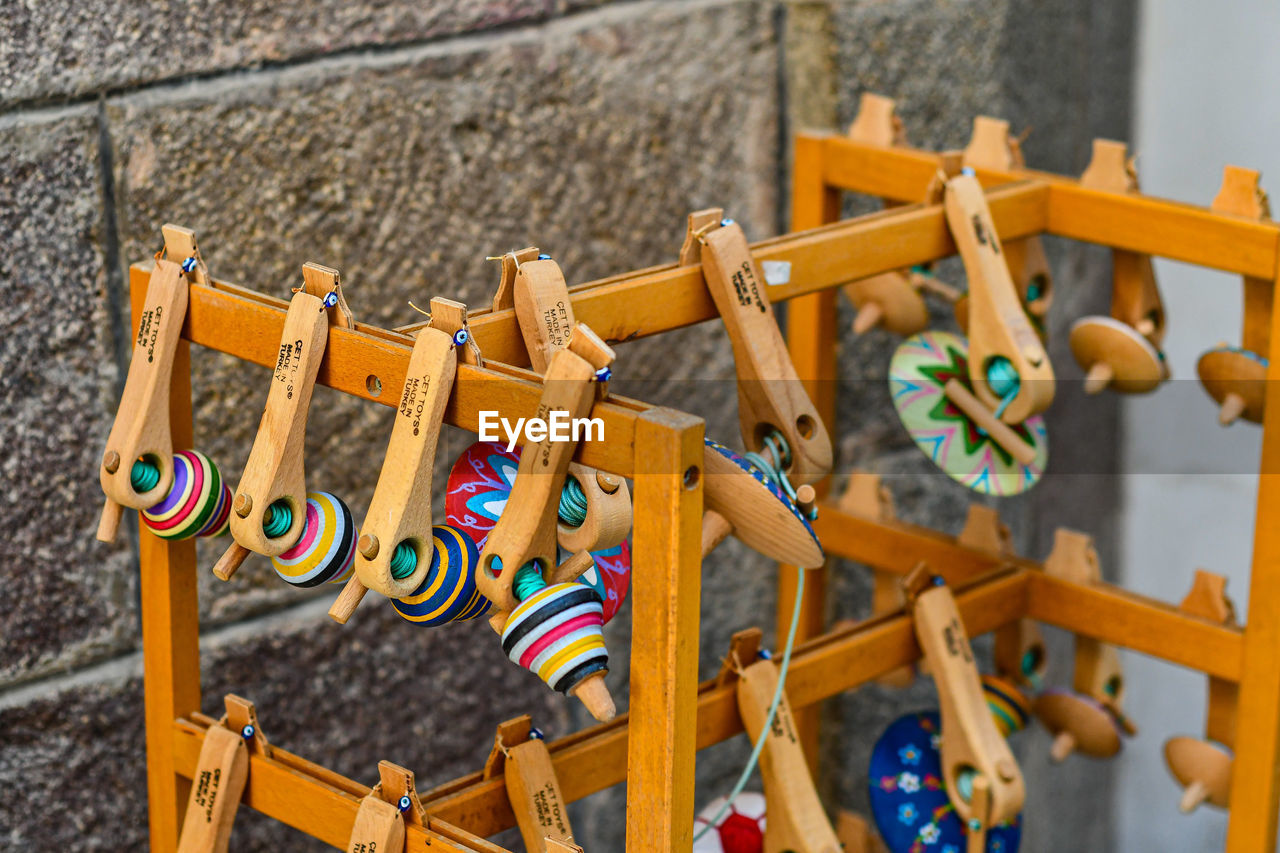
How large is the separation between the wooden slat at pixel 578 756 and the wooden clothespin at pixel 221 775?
12mm

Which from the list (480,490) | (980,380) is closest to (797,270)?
(980,380)

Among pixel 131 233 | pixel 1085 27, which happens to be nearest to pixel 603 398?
pixel 131 233

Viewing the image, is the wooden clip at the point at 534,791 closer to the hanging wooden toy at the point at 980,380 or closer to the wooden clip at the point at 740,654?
the wooden clip at the point at 740,654

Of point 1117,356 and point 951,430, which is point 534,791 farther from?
point 1117,356

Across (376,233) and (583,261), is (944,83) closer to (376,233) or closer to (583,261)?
(583,261)

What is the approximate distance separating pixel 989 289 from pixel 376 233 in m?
0.56

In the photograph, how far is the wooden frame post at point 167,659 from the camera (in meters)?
1.03

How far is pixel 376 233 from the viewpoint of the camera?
1.35 meters

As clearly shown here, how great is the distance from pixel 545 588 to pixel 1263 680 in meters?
0.75

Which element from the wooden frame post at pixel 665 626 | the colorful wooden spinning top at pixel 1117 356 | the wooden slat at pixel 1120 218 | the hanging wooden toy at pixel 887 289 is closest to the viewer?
the wooden frame post at pixel 665 626

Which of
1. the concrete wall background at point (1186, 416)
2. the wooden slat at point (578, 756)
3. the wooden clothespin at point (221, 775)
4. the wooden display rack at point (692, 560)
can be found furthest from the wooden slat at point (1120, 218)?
the concrete wall background at point (1186, 416)

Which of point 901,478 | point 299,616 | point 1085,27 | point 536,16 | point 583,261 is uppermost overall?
point 1085,27

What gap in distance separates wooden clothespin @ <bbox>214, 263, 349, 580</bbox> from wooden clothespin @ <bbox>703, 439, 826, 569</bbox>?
0.79 ft

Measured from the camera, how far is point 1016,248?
4.27ft
